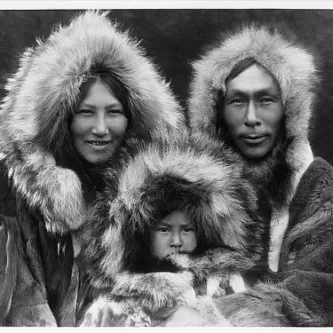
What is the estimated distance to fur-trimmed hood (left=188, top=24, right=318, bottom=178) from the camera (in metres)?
1.97

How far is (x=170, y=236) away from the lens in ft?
6.29

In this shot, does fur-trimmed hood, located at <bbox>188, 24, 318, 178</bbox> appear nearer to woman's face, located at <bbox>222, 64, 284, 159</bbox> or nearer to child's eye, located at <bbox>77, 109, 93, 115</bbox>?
woman's face, located at <bbox>222, 64, 284, 159</bbox>

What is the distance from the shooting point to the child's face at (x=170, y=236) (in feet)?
6.27

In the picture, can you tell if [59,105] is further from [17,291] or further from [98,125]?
[17,291]

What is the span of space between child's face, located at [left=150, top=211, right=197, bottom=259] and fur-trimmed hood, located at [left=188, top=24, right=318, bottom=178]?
0.97ft

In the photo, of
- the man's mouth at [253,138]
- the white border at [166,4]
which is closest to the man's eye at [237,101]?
the man's mouth at [253,138]

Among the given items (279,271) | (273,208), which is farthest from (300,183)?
(279,271)

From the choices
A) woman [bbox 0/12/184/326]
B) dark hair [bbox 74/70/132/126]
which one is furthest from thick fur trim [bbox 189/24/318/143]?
dark hair [bbox 74/70/132/126]

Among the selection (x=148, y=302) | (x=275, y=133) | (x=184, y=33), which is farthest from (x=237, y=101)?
(x=148, y=302)

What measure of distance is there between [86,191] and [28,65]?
1.41 ft

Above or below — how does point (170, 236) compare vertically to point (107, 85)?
below

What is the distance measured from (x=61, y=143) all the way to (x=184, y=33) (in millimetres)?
534

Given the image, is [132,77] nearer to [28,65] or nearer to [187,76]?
[187,76]

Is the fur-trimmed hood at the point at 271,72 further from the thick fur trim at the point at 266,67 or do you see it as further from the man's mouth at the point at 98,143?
the man's mouth at the point at 98,143
